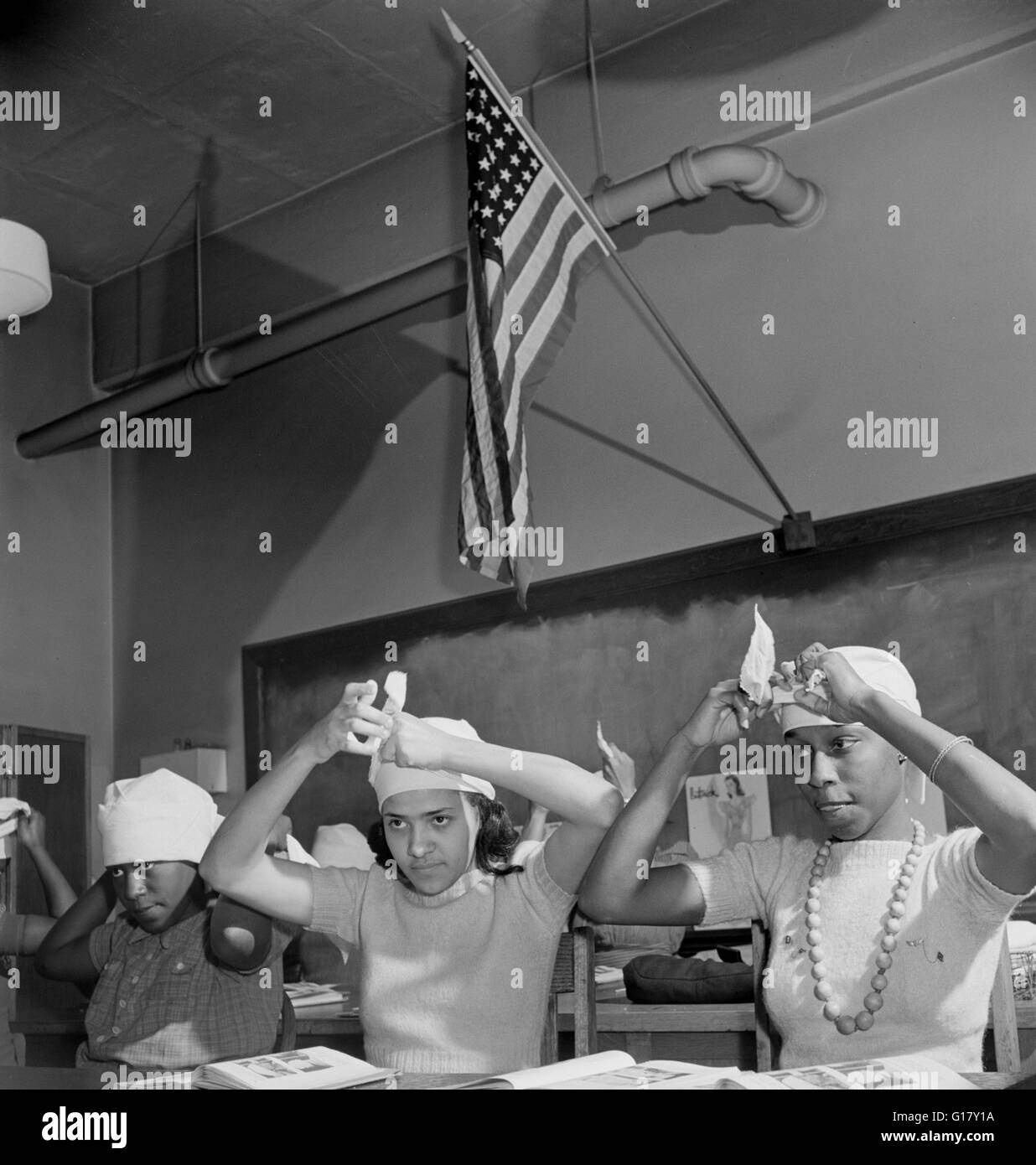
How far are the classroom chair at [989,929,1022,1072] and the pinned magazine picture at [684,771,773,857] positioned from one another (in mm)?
2415

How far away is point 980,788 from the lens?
6.86 feet

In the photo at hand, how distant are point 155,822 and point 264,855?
50cm

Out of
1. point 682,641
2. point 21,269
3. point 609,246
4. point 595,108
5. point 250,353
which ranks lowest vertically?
point 682,641

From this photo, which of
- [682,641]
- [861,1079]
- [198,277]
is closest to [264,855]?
[861,1079]

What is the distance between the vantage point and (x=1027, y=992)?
9.14ft

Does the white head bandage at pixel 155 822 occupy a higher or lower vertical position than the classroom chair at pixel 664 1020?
higher

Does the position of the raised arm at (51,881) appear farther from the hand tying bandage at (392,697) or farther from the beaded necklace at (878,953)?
the beaded necklace at (878,953)

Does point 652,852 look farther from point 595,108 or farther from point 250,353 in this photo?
point 250,353

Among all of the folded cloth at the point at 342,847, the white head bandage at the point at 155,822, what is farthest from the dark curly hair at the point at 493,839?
the folded cloth at the point at 342,847

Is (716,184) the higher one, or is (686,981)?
(716,184)

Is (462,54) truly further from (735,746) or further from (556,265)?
(735,746)

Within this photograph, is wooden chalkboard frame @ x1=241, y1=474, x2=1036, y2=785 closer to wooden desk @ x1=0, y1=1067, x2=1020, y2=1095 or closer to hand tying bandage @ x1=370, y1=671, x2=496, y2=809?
hand tying bandage @ x1=370, y1=671, x2=496, y2=809

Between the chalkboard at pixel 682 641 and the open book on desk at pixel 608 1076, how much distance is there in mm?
2616

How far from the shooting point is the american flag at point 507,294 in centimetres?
402
